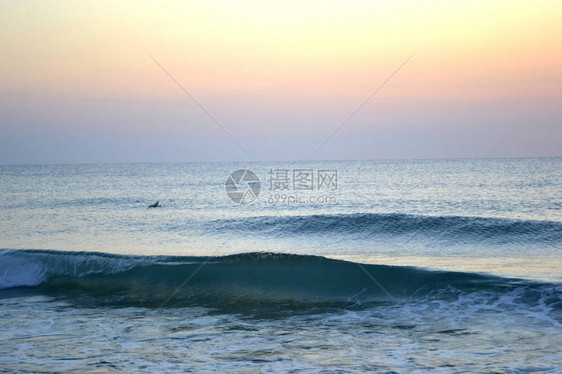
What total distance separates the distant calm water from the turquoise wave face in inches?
2.0

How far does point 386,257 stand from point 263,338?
813 cm

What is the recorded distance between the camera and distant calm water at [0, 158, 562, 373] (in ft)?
23.4

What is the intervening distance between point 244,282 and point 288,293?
1419 mm

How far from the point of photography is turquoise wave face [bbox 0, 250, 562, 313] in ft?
34.4

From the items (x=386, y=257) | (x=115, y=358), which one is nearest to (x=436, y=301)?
(x=386, y=257)

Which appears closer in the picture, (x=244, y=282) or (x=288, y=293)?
(x=288, y=293)

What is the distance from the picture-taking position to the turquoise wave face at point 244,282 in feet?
34.4

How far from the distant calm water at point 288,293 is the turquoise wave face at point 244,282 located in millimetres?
50

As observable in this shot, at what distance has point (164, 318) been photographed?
953cm

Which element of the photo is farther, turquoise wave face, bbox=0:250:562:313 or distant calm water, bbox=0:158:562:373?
turquoise wave face, bbox=0:250:562:313

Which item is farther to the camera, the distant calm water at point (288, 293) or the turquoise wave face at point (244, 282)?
the turquoise wave face at point (244, 282)

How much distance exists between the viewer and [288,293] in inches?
464

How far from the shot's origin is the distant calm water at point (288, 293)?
7.12m

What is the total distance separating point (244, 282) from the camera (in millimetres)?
12672
